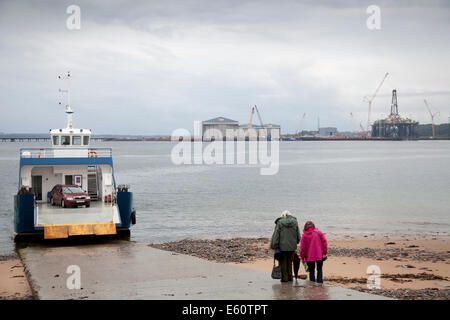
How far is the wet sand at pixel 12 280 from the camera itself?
44.8 ft

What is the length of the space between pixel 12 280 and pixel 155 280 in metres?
5.90

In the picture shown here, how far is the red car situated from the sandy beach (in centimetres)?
438

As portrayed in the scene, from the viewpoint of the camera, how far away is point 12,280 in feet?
53.5

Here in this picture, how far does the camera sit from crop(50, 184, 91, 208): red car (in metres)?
23.9

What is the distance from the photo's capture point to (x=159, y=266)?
609 inches

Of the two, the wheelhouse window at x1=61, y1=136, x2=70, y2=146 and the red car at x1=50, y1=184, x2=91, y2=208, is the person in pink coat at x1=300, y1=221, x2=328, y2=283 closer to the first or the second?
the red car at x1=50, y1=184, x2=91, y2=208

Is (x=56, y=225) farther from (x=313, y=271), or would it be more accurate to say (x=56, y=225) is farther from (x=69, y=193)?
(x=313, y=271)

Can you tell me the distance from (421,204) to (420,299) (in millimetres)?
35652

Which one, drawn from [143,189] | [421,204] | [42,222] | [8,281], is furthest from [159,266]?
[143,189]

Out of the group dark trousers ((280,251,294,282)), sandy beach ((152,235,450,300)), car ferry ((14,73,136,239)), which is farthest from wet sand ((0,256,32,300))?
sandy beach ((152,235,450,300))

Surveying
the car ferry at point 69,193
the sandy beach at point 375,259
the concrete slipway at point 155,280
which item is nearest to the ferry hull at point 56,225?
the car ferry at point 69,193

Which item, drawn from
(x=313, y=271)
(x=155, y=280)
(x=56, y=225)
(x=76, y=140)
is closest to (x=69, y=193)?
(x=56, y=225)

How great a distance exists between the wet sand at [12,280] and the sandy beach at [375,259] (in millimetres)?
6881

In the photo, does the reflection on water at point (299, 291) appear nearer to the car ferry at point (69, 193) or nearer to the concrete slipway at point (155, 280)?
the concrete slipway at point (155, 280)
